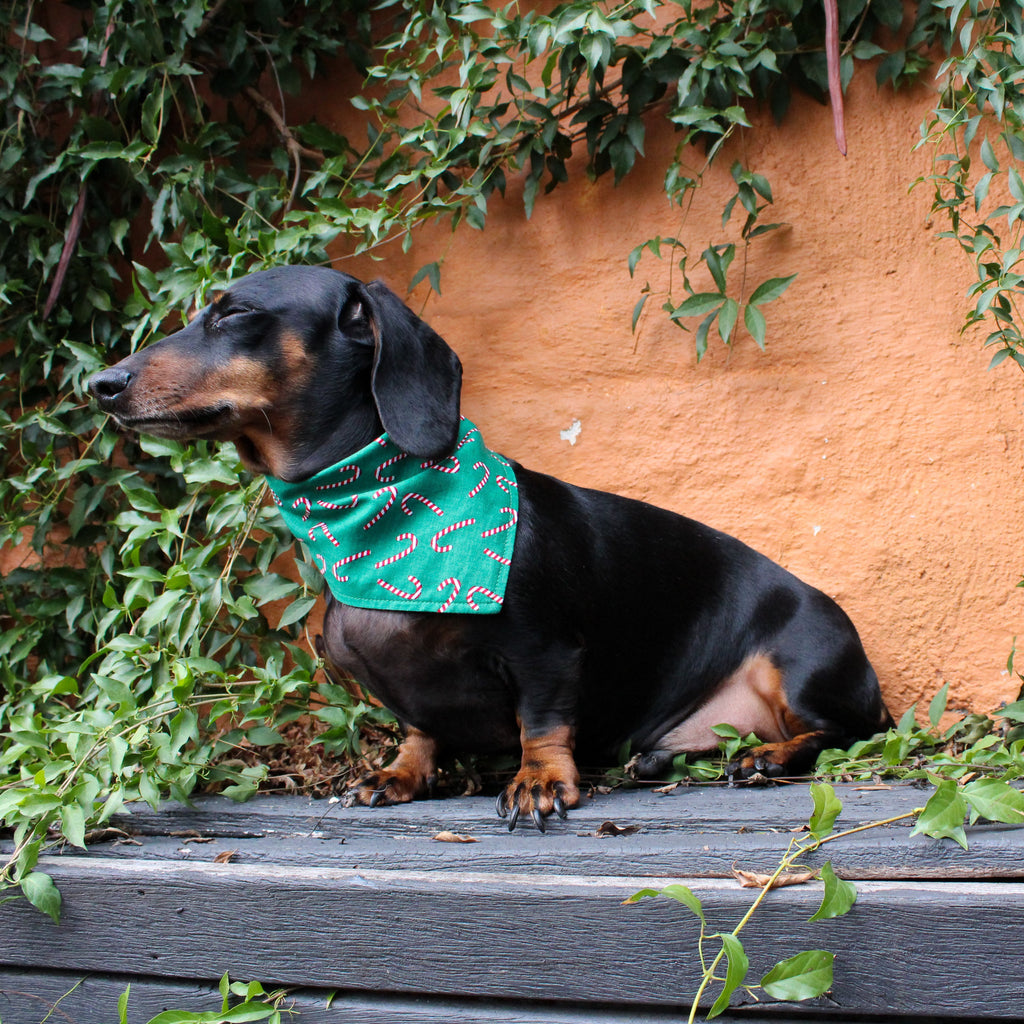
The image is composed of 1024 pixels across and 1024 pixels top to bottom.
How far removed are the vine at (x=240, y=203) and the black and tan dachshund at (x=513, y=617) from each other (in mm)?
437

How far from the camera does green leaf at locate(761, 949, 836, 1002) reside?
145 centimetres

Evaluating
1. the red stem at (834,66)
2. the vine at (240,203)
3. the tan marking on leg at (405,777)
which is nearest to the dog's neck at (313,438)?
the vine at (240,203)

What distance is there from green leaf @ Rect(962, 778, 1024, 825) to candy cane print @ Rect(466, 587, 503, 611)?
3.07 ft

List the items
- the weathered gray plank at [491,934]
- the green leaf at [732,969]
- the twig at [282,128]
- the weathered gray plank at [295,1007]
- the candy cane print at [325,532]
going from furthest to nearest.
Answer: the twig at [282,128] < the candy cane print at [325,532] < the weathered gray plank at [295,1007] < the weathered gray plank at [491,934] < the green leaf at [732,969]

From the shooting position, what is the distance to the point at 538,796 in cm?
199

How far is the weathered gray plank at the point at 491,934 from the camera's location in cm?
153

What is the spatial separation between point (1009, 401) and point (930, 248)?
468 mm

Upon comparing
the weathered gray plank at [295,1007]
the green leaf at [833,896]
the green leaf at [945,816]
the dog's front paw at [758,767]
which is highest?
the green leaf at [945,816]

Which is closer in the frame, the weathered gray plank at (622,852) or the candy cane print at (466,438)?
the weathered gray plank at (622,852)

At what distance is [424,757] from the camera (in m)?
2.38

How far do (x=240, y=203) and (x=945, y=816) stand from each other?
2.63 metres

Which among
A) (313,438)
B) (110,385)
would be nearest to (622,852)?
(313,438)

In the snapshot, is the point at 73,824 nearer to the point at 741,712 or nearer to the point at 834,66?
the point at 741,712

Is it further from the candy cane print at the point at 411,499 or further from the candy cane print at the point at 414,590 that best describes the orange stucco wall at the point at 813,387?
the candy cane print at the point at 414,590
